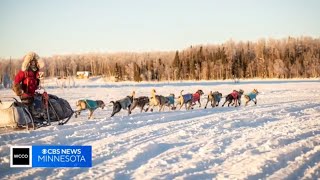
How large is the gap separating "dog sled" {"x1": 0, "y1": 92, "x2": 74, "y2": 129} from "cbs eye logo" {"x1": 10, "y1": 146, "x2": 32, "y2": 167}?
194cm

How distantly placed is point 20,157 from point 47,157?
32 cm

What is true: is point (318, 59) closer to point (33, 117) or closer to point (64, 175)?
point (64, 175)

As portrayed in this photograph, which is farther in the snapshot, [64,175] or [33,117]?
[33,117]

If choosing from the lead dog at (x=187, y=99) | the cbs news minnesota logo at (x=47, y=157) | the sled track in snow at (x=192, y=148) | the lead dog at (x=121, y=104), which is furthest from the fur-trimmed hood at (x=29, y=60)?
the lead dog at (x=187, y=99)

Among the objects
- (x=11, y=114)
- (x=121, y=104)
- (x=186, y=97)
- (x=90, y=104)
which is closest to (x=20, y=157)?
(x=11, y=114)

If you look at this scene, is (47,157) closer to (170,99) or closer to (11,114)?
(11,114)

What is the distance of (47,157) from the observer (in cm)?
469

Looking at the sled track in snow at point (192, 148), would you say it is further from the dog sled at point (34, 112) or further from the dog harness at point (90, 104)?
the dog harness at point (90, 104)

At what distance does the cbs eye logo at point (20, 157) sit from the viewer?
4.66 metres

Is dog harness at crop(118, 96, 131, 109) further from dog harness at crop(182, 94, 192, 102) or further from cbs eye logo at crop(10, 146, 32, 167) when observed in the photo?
cbs eye logo at crop(10, 146, 32, 167)

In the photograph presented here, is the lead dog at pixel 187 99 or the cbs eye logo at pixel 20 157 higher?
the lead dog at pixel 187 99

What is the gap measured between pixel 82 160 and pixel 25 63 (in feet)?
8.46

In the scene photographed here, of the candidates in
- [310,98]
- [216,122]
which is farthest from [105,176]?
[310,98]

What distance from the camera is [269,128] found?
23.8ft
